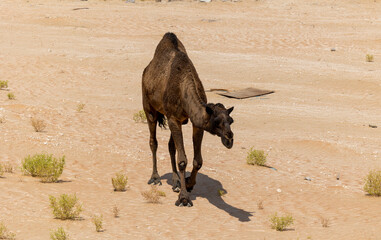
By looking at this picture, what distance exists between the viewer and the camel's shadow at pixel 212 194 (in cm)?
1034

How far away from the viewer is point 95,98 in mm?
21047

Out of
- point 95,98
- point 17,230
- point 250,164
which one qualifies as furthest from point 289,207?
point 95,98

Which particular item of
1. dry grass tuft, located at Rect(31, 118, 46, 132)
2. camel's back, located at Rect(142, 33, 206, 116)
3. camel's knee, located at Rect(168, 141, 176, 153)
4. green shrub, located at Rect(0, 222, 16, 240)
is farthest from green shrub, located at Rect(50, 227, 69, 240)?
dry grass tuft, located at Rect(31, 118, 46, 132)

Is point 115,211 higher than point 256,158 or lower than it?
higher

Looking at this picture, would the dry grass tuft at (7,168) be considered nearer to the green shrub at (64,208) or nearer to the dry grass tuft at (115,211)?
the green shrub at (64,208)

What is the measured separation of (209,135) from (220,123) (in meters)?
7.50

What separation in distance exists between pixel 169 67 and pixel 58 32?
86.6 feet

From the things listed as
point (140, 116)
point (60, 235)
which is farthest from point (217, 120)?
point (140, 116)

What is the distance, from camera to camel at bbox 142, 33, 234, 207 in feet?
30.9

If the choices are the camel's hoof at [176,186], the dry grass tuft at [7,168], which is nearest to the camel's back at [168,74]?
the camel's hoof at [176,186]

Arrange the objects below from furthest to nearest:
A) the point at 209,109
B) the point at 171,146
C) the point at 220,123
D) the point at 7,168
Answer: the point at 171,146 → the point at 7,168 → the point at 209,109 → the point at 220,123

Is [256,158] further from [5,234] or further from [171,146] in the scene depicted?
[5,234]

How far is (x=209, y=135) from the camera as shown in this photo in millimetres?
16719

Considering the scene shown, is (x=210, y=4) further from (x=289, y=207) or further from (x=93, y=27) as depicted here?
(x=289, y=207)
